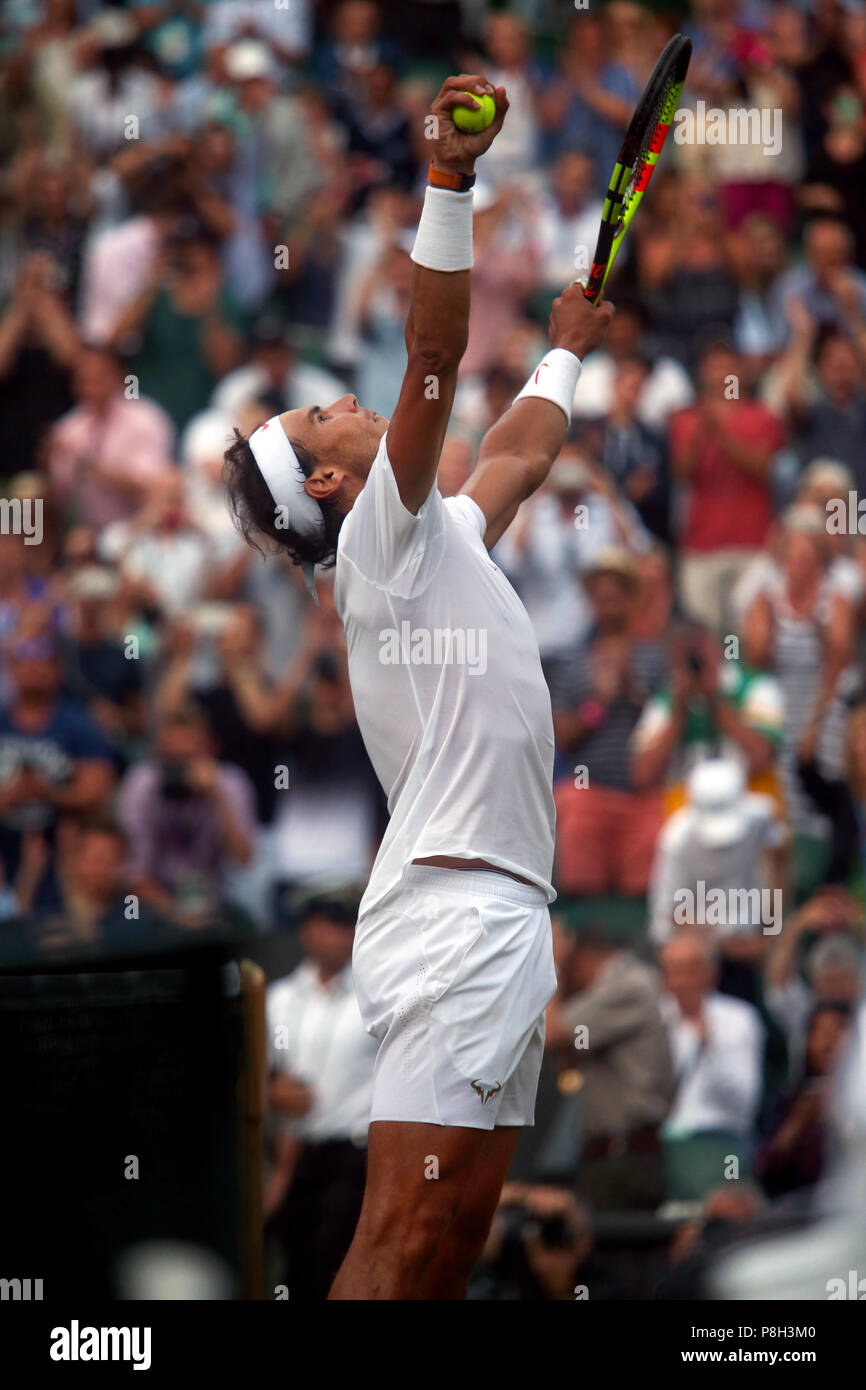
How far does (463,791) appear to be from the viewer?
13.3 feet

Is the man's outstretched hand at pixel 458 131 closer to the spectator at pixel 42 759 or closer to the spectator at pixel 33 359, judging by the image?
the spectator at pixel 42 759

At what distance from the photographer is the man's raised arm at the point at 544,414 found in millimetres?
4734

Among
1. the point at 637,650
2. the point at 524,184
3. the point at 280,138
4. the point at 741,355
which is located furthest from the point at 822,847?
the point at 280,138

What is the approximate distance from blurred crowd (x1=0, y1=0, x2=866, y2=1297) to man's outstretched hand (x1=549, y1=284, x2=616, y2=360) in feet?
9.90

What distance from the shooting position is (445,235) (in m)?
3.87

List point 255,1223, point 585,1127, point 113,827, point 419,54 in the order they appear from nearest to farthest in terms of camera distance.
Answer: point 255,1223, point 585,1127, point 113,827, point 419,54

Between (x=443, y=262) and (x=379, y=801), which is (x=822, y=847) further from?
(x=443, y=262)

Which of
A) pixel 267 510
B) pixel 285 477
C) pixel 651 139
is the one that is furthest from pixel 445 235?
pixel 651 139

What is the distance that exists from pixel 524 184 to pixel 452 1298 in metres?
7.73

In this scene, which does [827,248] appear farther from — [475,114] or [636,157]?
[475,114]

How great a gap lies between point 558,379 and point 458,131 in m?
1.04

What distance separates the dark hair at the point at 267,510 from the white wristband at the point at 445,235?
0.60 meters

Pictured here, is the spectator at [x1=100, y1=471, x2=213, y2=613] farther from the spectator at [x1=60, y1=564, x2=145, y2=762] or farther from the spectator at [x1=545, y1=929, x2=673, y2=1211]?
the spectator at [x1=545, y1=929, x2=673, y2=1211]

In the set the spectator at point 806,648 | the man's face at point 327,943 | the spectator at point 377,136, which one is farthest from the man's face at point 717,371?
the man's face at point 327,943
